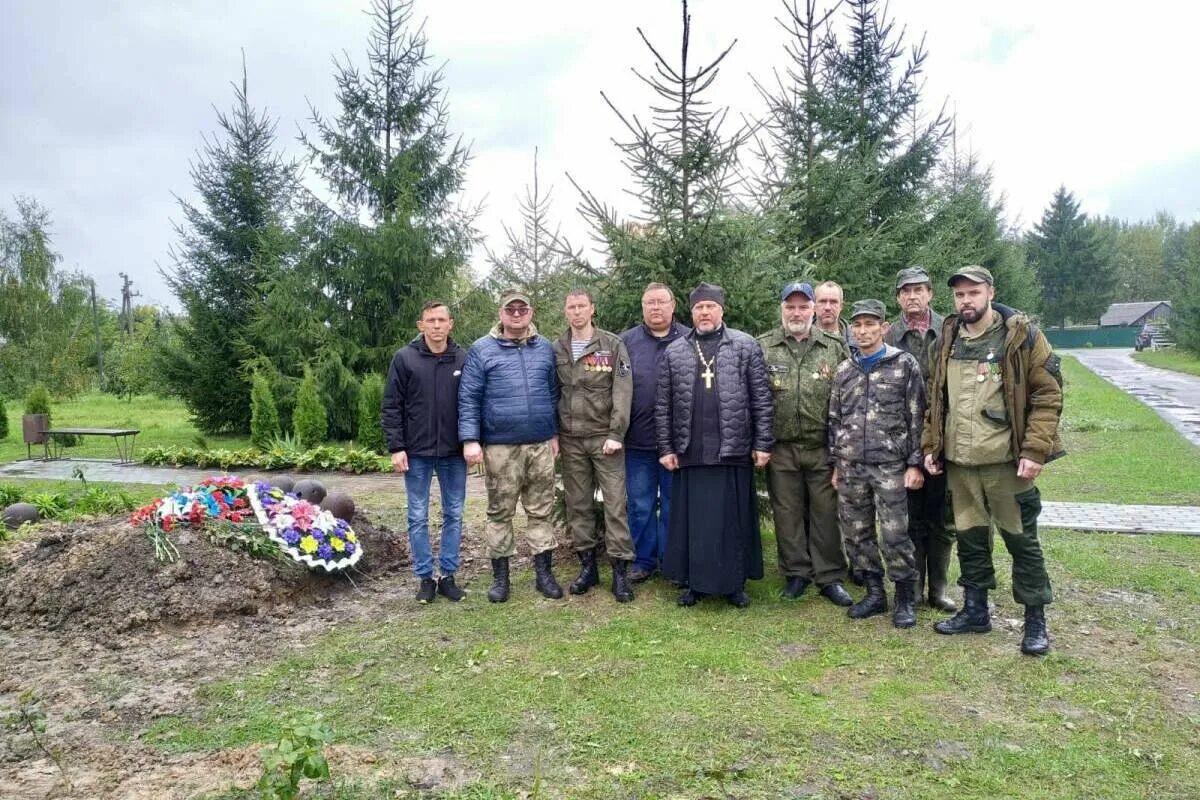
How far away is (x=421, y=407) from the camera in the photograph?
206 inches

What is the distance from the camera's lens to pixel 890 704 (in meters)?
3.64

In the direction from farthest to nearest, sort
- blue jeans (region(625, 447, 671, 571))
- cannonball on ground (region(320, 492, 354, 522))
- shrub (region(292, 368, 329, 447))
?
shrub (region(292, 368, 329, 447))
cannonball on ground (region(320, 492, 354, 522))
blue jeans (region(625, 447, 671, 571))

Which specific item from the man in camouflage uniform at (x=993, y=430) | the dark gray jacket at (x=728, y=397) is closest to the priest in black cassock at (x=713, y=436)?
the dark gray jacket at (x=728, y=397)

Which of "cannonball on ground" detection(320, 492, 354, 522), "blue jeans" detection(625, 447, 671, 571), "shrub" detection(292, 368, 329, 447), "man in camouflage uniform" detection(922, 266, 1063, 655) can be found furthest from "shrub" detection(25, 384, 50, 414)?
"man in camouflage uniform" detection(922, 266, 1063, 655)

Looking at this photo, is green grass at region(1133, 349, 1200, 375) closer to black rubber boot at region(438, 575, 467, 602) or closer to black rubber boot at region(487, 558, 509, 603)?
black rubber boot at region(487, 558, 509, 603)

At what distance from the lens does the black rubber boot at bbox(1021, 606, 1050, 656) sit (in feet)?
13.8

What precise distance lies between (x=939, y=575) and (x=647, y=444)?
1985 mm

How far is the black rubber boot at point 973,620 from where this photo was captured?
4.57 m

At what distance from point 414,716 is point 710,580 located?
2087 mm

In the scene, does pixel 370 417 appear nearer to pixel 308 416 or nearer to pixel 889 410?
pixel 308 416

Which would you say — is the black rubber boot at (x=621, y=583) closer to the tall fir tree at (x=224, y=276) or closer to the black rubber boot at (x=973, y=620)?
the black rubber boot at (x=973, y=620)

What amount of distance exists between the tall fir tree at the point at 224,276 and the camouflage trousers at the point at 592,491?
41.6 ft

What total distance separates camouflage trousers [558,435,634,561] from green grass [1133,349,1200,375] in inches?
1304

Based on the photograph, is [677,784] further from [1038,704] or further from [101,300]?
[101,300]
